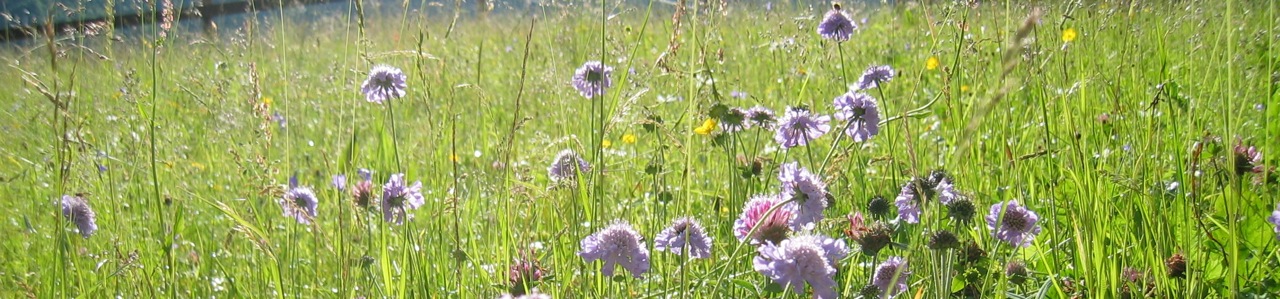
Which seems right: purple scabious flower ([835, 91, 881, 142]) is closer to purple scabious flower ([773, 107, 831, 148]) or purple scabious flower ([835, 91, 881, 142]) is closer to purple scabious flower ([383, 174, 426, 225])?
purple scabious flower ([773, 107, 831, 148])

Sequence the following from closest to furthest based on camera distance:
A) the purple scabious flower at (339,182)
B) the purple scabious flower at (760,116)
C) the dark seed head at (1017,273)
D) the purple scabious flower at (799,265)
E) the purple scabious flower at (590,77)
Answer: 1. the purple scabious flower at (799,265)
2. the dark seed head at (1017,273)
3. the purple scabious flower at (339,182)
4. the purple scabious flower at (760,116)
5. the purple scabious flower at (590,77)

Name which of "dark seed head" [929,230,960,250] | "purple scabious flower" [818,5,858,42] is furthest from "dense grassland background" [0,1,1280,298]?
"purple scabious flower" [818,5,858,42]

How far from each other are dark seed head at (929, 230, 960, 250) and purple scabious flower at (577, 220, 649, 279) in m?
0.33

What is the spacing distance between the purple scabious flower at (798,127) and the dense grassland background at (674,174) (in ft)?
0.08

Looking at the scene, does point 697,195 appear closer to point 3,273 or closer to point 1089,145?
point 1089,145

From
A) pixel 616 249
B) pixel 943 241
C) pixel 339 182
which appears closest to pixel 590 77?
pixel 339 182

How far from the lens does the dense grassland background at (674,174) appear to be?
3.80 feet

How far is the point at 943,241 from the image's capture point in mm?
933

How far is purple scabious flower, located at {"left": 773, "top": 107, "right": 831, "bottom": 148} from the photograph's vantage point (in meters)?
1.32

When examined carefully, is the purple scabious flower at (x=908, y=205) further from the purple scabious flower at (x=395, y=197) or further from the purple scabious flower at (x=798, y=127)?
the purple scabious flower at (x=395, y=197)

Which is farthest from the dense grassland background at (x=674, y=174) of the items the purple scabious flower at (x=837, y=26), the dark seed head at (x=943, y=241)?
the purple scabious flower at (x=837, y=26)

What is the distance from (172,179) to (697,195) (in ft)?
3.89

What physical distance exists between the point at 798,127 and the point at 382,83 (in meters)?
0.71

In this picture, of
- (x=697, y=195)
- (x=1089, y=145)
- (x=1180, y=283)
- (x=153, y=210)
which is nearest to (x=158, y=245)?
(x=153, y=210)
